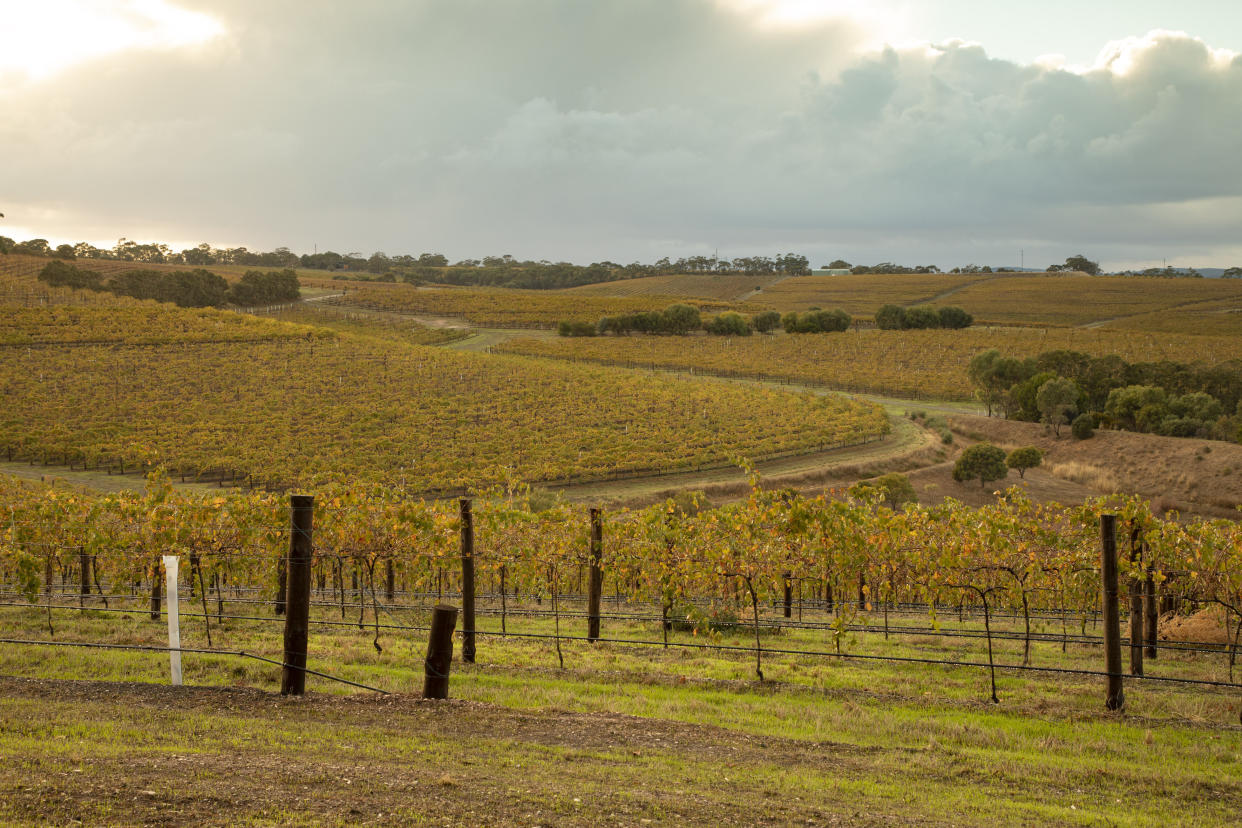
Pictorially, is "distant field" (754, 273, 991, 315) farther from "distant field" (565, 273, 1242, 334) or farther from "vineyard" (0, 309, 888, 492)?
"vineyard" (0, 309, 888, 492)

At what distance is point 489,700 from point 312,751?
287 cm

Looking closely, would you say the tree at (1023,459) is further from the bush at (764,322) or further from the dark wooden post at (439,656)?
the bush at (764,322)

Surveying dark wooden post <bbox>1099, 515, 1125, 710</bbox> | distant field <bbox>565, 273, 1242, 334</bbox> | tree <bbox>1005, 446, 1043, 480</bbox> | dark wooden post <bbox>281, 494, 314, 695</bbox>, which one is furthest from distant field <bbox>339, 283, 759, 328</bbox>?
dark wooden post <bbox>281, 494, 314, 695</bbox>

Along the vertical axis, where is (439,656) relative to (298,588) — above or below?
below

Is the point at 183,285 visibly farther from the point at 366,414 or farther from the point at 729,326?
→ the point at 729,326

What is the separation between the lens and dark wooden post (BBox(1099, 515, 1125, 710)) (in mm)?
9430

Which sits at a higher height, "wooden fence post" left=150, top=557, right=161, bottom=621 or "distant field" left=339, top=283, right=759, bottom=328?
"distant field" left=339, top=283, right=759, bottom=328

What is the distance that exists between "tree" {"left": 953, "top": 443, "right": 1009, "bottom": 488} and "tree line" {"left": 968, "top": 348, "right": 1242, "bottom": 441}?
36.2 ft

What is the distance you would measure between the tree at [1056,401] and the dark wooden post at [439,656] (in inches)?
2202

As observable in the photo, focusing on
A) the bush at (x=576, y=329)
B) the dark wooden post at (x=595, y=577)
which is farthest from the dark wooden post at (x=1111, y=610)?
the bush at (x=576, y=329)

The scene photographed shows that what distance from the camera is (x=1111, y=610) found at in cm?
944

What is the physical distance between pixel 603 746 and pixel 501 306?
11815 cm

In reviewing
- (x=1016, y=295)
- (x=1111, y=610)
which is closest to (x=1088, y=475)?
(x=1111, y=610)

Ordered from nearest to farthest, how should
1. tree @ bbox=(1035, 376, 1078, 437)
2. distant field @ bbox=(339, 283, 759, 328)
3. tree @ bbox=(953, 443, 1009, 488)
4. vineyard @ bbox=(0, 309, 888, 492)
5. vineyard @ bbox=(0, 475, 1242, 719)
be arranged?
vineyard @ bbox=(0, 475, 1242, 719) < vineyard @ bbox=(0, 309, 888, 492) < tree @ bbox=(953, 443, 1009, 488) < tree @ bbox=(1035, 376, 1078, 437) < distant field @ bbox=(339, 283, 759, 328)
